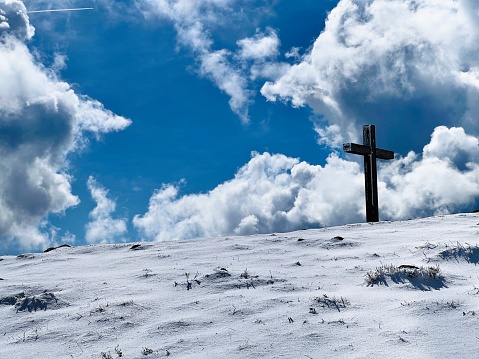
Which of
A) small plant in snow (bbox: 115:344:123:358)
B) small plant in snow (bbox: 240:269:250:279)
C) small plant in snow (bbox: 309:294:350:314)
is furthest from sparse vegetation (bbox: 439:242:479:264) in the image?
small plant in snow (bbox: 115:344:123:358)

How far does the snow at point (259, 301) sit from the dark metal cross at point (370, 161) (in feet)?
18.2

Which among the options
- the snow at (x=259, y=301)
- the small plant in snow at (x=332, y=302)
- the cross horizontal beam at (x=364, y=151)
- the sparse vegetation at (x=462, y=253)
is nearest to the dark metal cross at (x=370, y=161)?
the cross horizontal beam at (x=364, y=151)

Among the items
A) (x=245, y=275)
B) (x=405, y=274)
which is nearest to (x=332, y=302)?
(x=405, y=274)

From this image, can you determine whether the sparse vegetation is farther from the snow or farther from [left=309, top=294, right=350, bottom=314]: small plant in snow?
[left=309, top=294, right=350, bottom=314]: small plant in snow

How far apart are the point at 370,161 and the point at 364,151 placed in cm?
38

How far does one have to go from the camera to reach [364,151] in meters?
14.8

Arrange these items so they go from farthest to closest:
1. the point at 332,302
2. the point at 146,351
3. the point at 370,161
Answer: the point at 370,161, the point at 332,302, the point at 146,351

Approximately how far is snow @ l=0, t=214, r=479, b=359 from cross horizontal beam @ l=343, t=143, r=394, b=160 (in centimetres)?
556

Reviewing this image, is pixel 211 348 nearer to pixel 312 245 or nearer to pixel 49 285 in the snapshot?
pixel 49 285

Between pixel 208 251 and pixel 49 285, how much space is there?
263 centimetres

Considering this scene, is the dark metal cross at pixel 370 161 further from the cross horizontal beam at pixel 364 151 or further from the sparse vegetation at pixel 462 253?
the sparse vegetation at pixel 462 253

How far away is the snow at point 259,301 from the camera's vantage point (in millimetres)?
4684

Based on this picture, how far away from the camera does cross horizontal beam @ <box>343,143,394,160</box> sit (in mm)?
14391

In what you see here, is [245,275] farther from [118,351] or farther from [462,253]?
[462,253]
